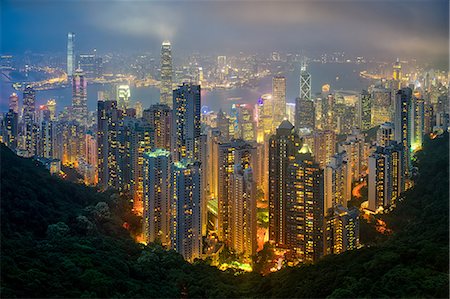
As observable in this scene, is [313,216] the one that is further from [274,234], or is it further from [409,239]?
[409,239]

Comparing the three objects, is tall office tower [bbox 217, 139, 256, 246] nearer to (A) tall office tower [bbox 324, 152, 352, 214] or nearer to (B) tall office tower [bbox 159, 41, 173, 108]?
(A) tall office tower [bbox 324, 152, 352, 214]

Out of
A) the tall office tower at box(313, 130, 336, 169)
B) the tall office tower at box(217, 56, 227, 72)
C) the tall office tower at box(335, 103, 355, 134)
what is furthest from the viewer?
the tall office tower at box(335, 103, 355, 134)

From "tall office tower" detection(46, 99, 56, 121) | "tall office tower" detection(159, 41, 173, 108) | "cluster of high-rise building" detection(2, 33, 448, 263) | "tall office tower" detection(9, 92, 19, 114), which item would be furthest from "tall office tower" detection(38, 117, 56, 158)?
"tall office tower" detection(159, 41, 173, 108)

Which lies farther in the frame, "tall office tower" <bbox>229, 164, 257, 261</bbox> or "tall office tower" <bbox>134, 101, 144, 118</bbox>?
"tall office tower" <bbox>134, 101, 144, 118</bbox>

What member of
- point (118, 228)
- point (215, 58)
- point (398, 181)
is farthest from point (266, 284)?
point (215, 58)

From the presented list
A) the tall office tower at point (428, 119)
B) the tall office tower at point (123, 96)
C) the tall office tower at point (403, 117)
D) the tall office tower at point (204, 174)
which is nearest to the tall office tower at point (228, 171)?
the tall office tower at point (204, 174)

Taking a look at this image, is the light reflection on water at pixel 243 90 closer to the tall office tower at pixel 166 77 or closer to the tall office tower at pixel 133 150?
the tall office tower at pixel 166 77

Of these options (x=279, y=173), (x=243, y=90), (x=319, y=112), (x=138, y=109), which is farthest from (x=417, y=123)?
(x=138, y=109)
